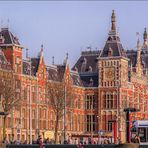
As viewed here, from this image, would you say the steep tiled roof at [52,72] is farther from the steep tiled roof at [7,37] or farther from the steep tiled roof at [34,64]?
the steep tiled roof at [7,37]

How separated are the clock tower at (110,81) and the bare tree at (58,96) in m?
15.1

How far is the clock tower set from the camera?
12706cm

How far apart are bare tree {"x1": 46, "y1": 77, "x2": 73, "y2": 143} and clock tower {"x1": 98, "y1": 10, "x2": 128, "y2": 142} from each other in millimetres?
15081

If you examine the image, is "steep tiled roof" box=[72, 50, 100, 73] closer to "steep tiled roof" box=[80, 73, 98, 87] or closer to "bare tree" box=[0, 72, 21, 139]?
"steep tiled roof" box=[80, 73, 98, 87]

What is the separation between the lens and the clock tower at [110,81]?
417ft

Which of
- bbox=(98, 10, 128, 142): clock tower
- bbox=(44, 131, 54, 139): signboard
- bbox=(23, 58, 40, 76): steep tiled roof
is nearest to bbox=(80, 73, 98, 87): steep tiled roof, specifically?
bbox=(98, 10, 128, 142): clock tower

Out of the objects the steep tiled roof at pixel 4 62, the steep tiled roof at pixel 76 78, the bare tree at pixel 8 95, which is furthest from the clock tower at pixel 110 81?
the bare tree at pixel 8 95

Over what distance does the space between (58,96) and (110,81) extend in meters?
24.2

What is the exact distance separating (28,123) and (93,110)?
21.4 m

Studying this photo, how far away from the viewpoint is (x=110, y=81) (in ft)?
420

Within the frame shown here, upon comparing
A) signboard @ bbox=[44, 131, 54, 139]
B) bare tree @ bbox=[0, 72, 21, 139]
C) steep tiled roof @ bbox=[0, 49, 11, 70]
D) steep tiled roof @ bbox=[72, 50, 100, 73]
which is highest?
steep tiled roof @ bbox=[72, 50, 100, 73]

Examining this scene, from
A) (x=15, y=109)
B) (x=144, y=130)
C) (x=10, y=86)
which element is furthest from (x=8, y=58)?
(x=144, y=130)

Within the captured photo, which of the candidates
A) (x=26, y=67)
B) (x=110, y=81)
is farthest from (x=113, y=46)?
(x=26, y=67)

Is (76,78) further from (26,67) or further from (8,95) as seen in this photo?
(8,95)
